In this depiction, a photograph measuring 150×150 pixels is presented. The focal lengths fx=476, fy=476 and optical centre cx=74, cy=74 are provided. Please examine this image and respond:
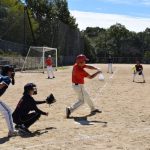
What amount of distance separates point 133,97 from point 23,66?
105 feet

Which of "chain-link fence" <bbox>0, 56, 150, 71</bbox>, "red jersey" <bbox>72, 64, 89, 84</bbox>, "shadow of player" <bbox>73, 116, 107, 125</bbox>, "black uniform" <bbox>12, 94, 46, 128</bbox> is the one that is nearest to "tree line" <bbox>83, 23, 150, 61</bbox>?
"chain-link fence" <bbox>0, 56, 150, 71</bbox>

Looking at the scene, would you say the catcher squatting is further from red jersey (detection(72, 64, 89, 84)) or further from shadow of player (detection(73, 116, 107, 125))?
red jersey (detection(72, 64, 89, 84))

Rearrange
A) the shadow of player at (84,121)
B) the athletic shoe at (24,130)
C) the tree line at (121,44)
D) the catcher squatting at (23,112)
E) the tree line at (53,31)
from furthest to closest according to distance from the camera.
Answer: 1. the tree line at (121,44)
2. the tree line at (53,31)
3. the shadow of player at (84,121)
4. the athletic shoe at (24,130)
5. the catcher squatting at (23,112)

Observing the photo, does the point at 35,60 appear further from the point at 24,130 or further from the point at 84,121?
the point at 24,130

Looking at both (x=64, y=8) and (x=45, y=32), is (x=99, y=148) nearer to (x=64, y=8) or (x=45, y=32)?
(x=45, y=32)

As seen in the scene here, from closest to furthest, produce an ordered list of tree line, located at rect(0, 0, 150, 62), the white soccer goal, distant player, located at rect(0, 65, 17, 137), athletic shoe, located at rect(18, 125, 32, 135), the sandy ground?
the sandy ground < distant player, located at rect(0, 65, 17, 137) < athletic shoe, located at rect(18, 125, 32, 135) < the white soccer goal < tree line, located at rect(0, 0, 150, 62)

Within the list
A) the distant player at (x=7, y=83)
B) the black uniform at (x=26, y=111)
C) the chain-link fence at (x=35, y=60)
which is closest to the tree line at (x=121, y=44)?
the chain-link fence at (x=35, y=60)

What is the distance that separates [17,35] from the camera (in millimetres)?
60469

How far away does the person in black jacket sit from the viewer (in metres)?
10.4

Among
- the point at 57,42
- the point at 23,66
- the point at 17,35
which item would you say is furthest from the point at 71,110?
the point at 57,42

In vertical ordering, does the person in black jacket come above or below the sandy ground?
above

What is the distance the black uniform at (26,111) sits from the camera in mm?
10430

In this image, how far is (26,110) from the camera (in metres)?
10.5

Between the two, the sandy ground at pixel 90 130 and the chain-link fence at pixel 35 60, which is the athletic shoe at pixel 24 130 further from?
the chain-link fence at pixel 35 60
